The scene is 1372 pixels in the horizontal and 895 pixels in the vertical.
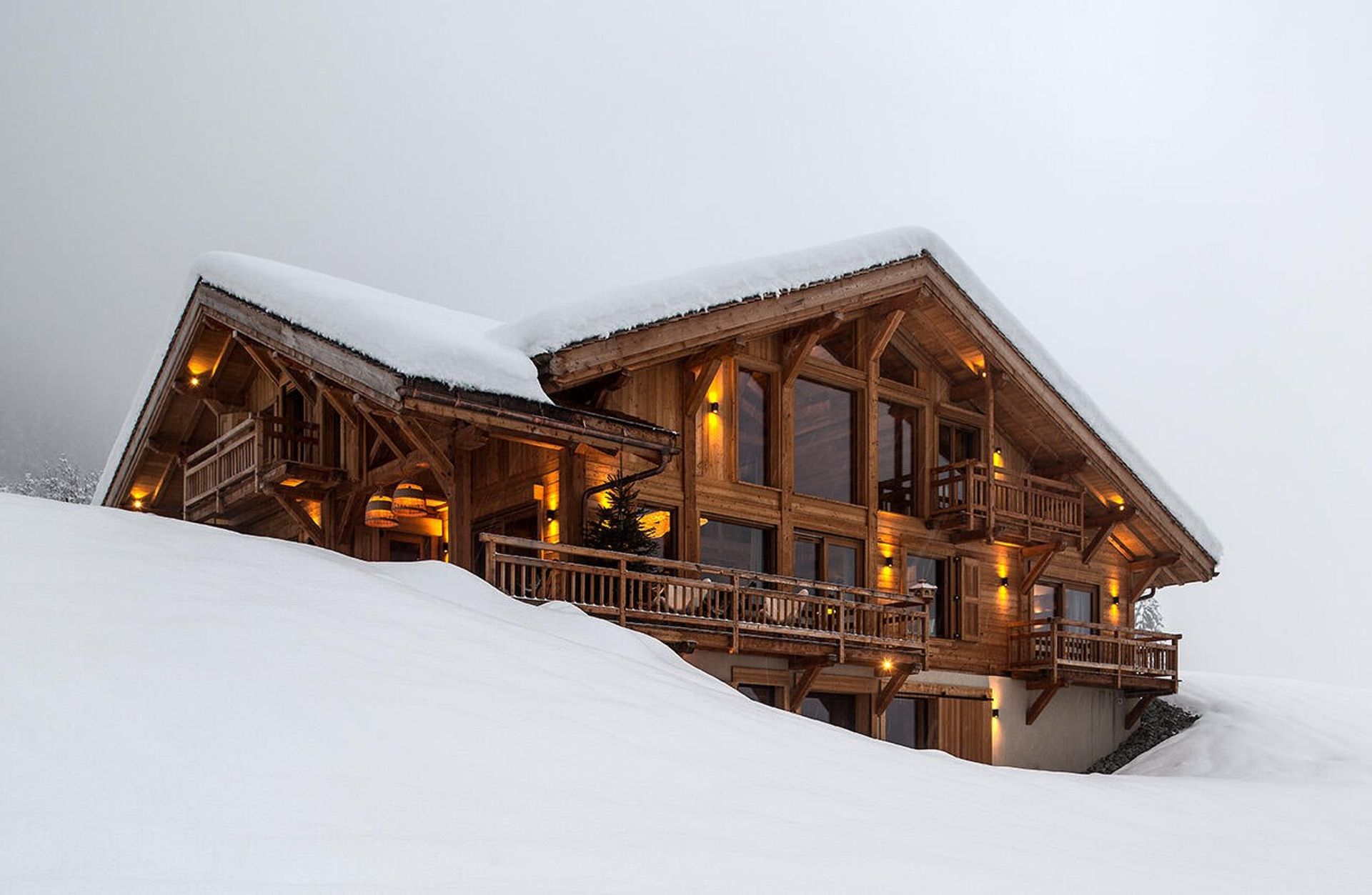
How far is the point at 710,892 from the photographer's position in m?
4.97

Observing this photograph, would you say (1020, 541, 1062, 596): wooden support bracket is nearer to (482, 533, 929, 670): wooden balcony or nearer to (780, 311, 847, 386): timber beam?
(482, 533, 929, 670): wooden balcony

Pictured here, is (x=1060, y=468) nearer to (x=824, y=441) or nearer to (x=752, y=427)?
(x=824, y=441)

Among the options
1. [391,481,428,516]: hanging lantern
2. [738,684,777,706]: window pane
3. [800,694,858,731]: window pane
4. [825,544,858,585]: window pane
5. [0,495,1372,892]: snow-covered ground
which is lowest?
[800,694,858,731]: window pane

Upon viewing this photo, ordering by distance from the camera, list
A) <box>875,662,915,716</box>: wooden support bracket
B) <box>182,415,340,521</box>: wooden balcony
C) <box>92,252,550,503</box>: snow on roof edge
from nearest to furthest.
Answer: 1. <box>92,252,550,503</box>: snow on roof edge
2. <box>182,415,340,521</box>: wooden balcony
3. <box>875,662,915,716</box>: wooden support bracket

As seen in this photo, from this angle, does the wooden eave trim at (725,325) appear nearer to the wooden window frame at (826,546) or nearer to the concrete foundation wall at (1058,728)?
the wooden window frame at (826,546)

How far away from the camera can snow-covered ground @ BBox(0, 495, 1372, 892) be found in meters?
4.85

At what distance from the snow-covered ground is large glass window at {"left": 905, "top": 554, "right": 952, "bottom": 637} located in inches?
365

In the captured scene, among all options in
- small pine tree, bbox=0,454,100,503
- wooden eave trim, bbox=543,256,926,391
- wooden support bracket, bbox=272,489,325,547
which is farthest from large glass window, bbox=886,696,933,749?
small pine tree, bbox=0,454,100,503

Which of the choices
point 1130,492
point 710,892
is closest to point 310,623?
point 710,892

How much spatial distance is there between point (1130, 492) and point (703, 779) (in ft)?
54.7

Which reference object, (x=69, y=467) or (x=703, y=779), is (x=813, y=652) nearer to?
(x=703, y=779)

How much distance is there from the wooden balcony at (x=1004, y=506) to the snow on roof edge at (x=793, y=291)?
4.13ft

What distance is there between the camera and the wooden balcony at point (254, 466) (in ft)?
58.5

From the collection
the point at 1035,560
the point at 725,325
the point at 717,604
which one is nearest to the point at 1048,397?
the point at 1035,560
